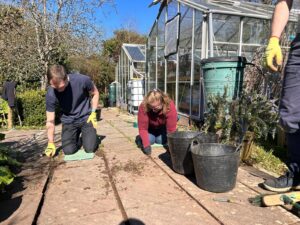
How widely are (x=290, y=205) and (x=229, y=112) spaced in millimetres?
1518

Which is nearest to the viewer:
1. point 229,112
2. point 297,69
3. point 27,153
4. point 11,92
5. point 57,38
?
point 297,69

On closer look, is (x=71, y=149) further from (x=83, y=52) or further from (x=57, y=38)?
(x=83, y=52)

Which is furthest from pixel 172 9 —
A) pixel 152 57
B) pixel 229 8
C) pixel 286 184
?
pixel 286 184

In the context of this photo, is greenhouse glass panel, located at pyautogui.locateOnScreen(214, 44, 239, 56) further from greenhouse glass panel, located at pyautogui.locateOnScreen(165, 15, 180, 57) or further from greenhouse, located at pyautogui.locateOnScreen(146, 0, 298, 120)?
greenhouse glass panel, located at pyautogui.locateOnScreen(165, 15, 180, 57)

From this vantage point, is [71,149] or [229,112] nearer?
[229,112]

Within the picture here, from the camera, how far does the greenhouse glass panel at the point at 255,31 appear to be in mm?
5792

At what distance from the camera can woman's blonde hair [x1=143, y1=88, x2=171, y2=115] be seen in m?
3.56

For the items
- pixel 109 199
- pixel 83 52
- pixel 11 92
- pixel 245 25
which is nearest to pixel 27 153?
pixel 109 199

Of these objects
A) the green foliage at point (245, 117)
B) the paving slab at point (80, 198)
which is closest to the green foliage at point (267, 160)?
the green foliage at point (245, 117)

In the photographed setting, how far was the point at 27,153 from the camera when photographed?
4.19 metres

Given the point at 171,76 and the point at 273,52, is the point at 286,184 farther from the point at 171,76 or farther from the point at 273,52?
the point at 171,76

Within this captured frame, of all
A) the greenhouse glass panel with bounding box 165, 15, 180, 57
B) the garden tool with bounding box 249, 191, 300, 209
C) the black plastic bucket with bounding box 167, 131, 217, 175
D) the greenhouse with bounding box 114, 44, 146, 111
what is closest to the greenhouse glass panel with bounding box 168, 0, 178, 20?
the greenhouse glass panel with bounding box 165, 15, 180, 57

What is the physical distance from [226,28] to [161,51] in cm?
292

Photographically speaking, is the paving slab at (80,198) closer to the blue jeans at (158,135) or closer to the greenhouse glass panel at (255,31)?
the blue jeans at (158,135)
